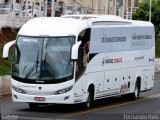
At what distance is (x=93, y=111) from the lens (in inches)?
907

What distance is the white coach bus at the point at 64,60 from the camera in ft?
72.2

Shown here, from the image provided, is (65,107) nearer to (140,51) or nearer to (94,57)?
(94,57)

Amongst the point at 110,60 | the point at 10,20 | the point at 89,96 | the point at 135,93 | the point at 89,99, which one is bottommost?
the point at 135,93

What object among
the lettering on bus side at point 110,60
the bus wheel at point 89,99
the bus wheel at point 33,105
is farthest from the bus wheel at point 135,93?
the bus wheel at point 33,105

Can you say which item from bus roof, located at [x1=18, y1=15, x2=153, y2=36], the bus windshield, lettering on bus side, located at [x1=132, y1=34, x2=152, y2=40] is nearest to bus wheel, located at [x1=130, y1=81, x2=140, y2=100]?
lettering on bus side, located at [x1=132, y1=34, x2=152, y2=40]

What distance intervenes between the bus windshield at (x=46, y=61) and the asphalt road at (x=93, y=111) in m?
1.14

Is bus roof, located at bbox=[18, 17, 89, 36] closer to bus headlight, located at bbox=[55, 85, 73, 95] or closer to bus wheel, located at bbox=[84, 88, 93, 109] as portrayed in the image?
bus headlight, located at bbox=[55, 85, 73, 95]

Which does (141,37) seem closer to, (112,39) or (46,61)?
(112,39)

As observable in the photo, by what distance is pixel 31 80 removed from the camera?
22094mm

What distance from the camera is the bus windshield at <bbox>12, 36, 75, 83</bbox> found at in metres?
22.1

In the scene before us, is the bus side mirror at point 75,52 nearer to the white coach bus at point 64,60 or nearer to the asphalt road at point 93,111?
the white coach bus at point 64,60

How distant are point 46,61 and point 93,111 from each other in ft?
7.87

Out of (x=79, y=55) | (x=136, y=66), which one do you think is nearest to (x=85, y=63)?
(x=79, y=55)

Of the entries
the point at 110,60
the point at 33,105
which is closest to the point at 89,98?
the point at 33,105
